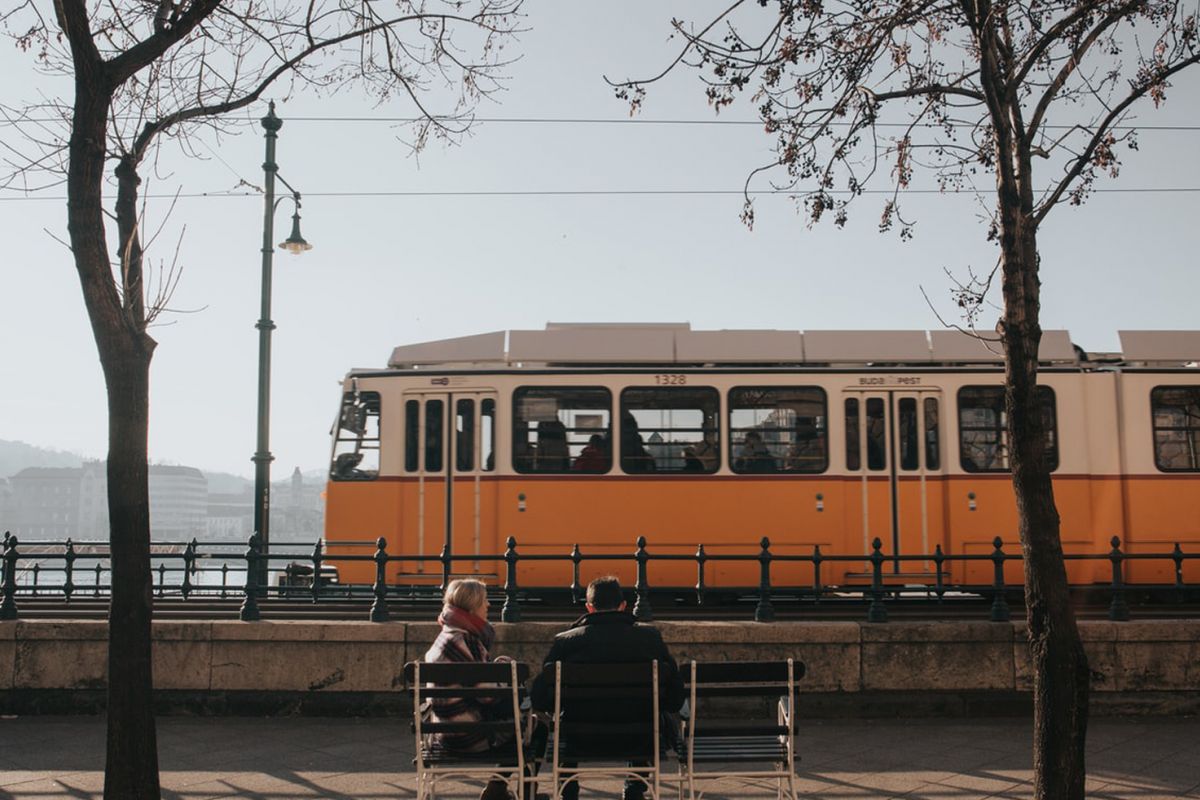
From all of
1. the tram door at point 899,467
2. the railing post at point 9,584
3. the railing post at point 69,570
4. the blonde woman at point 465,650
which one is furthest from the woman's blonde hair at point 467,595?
the tram door at point 899,467

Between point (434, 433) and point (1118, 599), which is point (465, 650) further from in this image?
point (434, 433)

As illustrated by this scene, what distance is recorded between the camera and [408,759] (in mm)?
8602

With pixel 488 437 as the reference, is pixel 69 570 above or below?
below

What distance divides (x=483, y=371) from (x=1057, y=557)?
9213 millimetres

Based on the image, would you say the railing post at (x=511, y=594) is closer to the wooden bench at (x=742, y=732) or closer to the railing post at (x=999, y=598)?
the wooden bench at (x=742, y=732)

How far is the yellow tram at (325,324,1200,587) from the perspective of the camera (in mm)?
14109

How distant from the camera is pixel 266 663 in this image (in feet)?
33.8

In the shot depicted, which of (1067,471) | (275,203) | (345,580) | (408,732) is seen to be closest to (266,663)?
(408,732)

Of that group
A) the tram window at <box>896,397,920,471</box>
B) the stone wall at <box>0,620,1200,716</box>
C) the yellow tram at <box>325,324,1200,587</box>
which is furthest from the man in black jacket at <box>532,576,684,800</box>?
the tram window at <box>896,397,920,471</box>

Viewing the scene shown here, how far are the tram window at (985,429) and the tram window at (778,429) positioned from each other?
5.73 ft

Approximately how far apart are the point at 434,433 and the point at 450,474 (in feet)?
1.84

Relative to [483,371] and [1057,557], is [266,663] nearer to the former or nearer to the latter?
[483,371]

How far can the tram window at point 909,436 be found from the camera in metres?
14.2

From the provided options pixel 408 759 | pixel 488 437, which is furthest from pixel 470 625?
pixel 488 437
